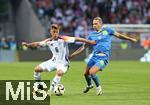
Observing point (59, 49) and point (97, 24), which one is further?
point (97, 24)

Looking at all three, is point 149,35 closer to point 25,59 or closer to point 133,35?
point 133,35

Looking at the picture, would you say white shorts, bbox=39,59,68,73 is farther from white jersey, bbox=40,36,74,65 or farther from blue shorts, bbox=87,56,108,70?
blue shorts, bbox=87,56,108,70

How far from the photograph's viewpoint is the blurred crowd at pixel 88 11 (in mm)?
44094

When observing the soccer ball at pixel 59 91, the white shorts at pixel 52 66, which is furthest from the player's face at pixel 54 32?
the soccer ball at pixel 59 91

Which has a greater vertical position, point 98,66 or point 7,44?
point 98,66

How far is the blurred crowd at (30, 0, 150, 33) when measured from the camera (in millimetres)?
44094

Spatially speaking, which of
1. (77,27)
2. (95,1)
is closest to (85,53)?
(77,27)

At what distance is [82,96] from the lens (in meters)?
16.2

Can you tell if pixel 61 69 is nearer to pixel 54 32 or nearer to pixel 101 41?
pixel 54 32

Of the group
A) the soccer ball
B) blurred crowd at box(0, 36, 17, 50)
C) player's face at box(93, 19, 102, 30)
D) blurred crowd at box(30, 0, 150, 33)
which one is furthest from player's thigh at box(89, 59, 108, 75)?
blurred crowd at box(30, 0, 150, 33)

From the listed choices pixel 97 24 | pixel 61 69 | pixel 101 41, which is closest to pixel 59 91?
pixel 61 69

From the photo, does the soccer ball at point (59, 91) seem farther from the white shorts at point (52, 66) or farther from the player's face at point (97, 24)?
the player's face at point (97, 24)

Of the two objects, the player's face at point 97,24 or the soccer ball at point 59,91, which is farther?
the player's face at point 97,24

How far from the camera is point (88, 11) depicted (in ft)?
147
